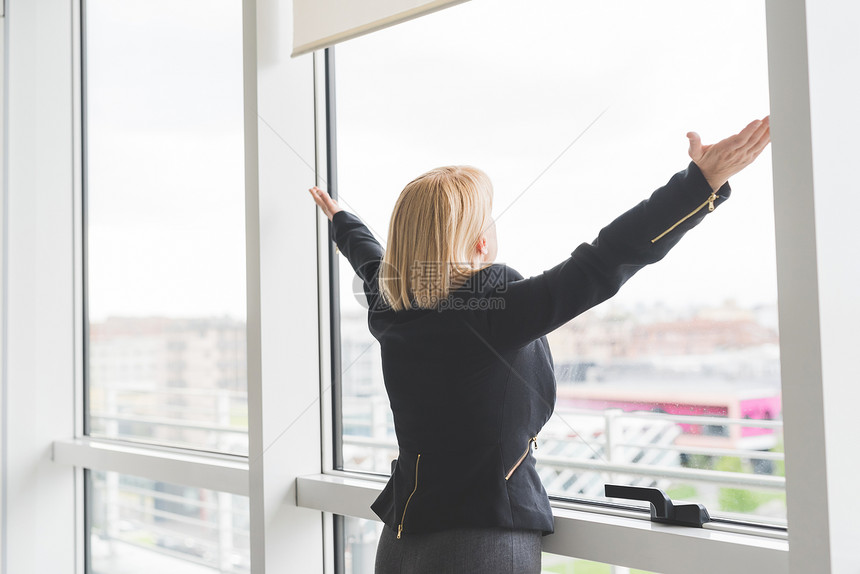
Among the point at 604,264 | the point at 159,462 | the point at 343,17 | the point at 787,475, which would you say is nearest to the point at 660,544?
the point at 787,475

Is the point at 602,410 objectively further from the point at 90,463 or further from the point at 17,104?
the point at 17,104

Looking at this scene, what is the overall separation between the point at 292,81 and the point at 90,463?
1.37 meters

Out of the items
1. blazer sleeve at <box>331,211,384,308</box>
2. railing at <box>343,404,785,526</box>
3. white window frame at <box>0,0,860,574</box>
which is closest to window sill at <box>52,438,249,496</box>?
white window frame at <box>0,0,860,574</box>

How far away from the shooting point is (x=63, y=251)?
2309mm

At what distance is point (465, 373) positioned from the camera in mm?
1041

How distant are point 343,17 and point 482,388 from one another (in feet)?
3.04

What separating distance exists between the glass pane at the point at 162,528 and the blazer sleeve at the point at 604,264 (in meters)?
1.20

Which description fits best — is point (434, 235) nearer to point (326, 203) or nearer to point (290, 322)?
point (326, 203)

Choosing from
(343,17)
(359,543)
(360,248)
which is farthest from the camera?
(359,543)

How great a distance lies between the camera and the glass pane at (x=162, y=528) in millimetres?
1912

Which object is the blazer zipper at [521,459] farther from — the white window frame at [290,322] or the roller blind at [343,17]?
the roller blind at [343,17]

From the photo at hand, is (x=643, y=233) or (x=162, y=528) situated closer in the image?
(x=643, y=233)

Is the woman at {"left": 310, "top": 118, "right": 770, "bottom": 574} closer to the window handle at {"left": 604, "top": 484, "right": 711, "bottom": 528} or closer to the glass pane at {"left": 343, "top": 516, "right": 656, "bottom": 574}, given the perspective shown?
the window handle at {"left": 604, "top": 484, "right": 711, "bottom": 528}

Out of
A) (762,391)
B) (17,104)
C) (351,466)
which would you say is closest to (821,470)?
(762,391)
